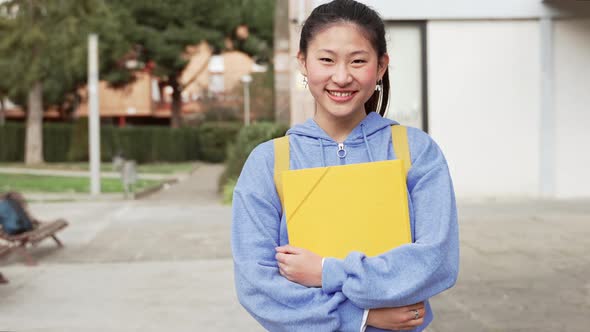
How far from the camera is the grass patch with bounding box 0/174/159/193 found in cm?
2048

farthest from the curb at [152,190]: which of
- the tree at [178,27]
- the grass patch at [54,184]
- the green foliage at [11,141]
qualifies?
the green foliage at [11,141]

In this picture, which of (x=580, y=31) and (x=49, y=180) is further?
(x=49, y=180)

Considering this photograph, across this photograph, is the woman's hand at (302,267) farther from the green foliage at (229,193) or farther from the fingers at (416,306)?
the green foliage at (229,193)

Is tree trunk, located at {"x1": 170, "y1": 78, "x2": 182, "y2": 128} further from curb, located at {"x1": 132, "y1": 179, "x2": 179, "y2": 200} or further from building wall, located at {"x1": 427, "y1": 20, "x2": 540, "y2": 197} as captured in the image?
building wall, located at {"x1": 427, "y1": 20, "x2": 540, "y2": 197}

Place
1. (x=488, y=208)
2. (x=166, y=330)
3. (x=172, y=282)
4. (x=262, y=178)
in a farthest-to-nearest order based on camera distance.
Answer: (x=488, y=208) → (x=172, y=282) → (x=166, y=330) → (x=262, y=178)

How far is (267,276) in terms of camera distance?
78.2 inches

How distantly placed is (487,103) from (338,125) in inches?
469

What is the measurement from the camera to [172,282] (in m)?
7.10

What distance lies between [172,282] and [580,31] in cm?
943

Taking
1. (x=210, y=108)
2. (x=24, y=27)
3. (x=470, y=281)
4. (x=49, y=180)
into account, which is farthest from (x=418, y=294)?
(x=210, y=108)

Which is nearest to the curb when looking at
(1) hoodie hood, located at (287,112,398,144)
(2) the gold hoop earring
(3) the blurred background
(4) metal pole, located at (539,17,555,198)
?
(3) the blurred background

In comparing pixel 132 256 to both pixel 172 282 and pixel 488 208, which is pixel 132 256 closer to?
pixel 172 282

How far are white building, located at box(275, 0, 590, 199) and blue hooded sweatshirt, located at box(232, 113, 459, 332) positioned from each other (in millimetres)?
11487

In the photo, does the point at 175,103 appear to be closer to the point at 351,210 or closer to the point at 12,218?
the point at 12,218
